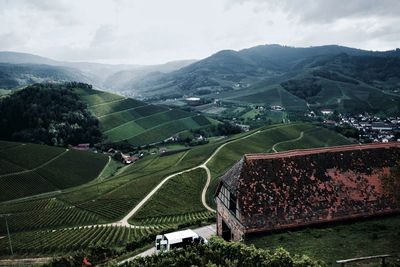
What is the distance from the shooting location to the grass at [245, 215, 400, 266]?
63.5 ft

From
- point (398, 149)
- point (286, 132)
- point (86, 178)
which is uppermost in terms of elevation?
point (398, 149)

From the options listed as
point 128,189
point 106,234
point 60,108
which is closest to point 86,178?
point 128,189

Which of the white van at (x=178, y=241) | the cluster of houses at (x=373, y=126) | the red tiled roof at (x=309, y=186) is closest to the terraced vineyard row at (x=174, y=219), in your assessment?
the white van at (x=178, y=241)

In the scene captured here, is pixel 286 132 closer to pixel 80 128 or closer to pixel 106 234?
pixel 106 234

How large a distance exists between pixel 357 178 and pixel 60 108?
16925 centimetres

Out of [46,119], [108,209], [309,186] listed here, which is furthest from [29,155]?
[309,186]

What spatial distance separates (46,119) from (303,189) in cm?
15932

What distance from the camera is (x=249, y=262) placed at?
Answer: 18.7 m

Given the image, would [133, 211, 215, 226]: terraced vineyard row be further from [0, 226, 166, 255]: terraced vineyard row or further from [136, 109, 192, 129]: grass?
[136, 109, 192, 129]: grass

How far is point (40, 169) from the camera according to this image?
9000cm

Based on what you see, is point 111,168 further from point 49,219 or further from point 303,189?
point 303,189

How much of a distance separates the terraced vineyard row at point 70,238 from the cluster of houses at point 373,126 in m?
126

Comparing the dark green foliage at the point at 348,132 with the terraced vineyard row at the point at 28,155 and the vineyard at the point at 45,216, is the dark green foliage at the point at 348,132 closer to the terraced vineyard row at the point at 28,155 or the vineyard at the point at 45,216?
the vineyard at the point at 45,216

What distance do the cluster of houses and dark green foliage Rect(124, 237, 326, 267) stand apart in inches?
5144
